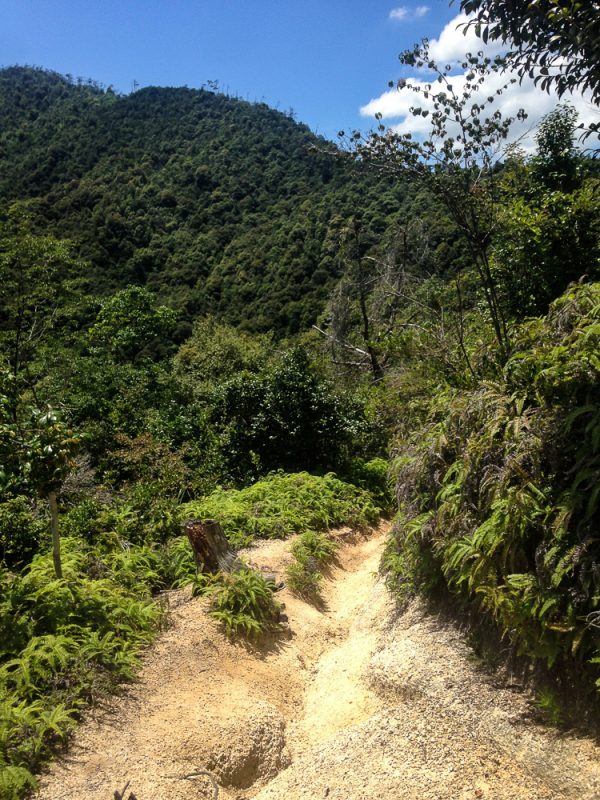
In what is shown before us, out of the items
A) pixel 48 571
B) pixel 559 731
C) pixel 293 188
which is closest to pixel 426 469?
pixel 559 731

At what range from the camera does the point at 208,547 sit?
659 centimetres

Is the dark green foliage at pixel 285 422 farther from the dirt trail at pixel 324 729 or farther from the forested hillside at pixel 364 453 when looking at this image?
the dirt trail at pixel 324 729

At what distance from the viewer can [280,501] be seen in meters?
9.29

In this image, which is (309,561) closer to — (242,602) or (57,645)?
(242,602)

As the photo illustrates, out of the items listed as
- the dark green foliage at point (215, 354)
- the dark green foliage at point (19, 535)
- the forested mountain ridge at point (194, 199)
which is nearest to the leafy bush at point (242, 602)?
the dark green foliage at point (19, 535)

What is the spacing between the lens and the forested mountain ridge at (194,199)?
4109 centimetres

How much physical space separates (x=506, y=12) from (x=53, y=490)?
561 centimetres

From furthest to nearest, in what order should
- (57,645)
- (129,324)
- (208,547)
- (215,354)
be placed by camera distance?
1. (215,354)
2. (129,324)
3. (208,547)
4. (57,645)

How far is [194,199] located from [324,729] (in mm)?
57235

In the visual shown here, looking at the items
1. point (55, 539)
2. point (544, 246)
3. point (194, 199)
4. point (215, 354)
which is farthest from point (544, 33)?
point (194, 199)

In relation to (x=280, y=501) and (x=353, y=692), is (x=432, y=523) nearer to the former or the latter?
(x=353, y=692)

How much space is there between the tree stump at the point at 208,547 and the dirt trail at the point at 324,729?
2.08ft

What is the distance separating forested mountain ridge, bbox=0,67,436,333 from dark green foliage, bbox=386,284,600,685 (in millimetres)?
24095

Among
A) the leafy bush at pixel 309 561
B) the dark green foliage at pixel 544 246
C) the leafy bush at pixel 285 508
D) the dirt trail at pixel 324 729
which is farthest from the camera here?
the leafy bush at pixel 285 508
